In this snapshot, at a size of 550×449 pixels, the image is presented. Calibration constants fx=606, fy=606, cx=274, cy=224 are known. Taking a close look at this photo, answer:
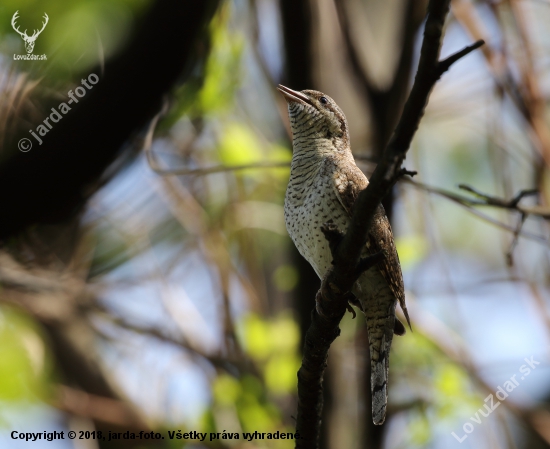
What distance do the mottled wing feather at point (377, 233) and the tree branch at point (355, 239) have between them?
22.2 inches

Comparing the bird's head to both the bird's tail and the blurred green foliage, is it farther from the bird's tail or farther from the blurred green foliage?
the blurred green foliage

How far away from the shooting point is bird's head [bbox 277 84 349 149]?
3.79m

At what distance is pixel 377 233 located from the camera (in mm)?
3191

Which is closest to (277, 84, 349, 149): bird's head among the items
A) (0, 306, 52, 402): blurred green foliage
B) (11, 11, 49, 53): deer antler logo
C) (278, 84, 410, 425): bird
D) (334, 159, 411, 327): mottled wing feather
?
(278, 84, 410, 425): bird

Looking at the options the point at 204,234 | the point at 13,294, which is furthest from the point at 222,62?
the point at 13,294

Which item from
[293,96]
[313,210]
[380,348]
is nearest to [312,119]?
[293,96]

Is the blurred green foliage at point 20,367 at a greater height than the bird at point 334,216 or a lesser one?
lesser

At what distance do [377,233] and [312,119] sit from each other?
0.98 metres

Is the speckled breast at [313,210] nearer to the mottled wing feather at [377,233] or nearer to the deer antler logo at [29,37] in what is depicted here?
the mottled wing feather at [377,233]

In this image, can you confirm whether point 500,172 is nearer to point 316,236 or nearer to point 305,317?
point 305,317

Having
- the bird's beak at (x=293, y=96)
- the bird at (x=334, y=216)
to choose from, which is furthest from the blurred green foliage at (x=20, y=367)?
the bird's beak at (x=293, y=96)

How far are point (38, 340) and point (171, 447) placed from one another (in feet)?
5.95

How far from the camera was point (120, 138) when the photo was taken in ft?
8.14

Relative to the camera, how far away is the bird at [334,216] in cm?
321
